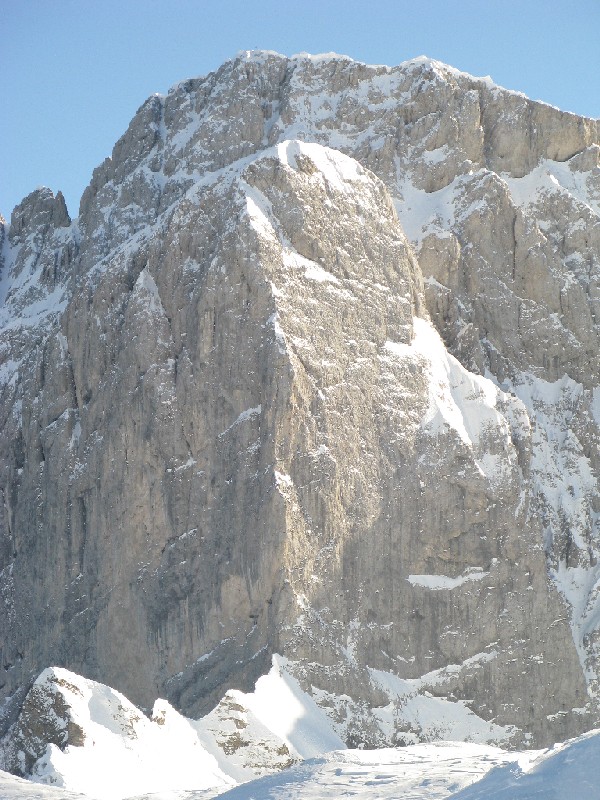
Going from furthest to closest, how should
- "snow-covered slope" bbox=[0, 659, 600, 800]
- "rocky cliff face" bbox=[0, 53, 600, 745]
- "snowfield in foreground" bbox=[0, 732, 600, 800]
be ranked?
"rocky cliff face" bbox=[0, 53, 600, 745] → "snow-covered slope" bbox=[0, 659, 600, 800] → "snowfield in foreground" bbox=[0, 732, 600, 800]

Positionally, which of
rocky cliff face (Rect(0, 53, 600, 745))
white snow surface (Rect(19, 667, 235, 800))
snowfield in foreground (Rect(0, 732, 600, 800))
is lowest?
snowfield in foreground (Rect(0, 732, 600, 800))

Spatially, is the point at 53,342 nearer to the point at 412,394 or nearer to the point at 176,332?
the point at 176,332

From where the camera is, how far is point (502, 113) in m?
134

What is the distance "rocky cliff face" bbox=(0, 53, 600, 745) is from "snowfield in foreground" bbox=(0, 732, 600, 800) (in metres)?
53.3

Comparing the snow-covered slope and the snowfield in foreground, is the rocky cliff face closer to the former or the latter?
the snow-covered slope

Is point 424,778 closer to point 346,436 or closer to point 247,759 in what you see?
point 247,759

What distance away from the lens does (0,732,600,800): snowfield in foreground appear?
3766 centimetres

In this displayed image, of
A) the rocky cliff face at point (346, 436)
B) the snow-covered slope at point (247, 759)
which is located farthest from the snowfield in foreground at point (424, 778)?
the rocky cliff face at point (346, 436)

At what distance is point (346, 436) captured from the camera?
361 ft

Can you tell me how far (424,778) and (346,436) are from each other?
66230mm

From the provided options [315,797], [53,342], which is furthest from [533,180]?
[315,797]

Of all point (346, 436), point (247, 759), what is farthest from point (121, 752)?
point (346, 436)

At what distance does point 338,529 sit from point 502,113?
41546 millimetres

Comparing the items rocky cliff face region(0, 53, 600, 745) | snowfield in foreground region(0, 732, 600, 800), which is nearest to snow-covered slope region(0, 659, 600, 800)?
snowfield in foreground region(0, 732, 600, 800)
